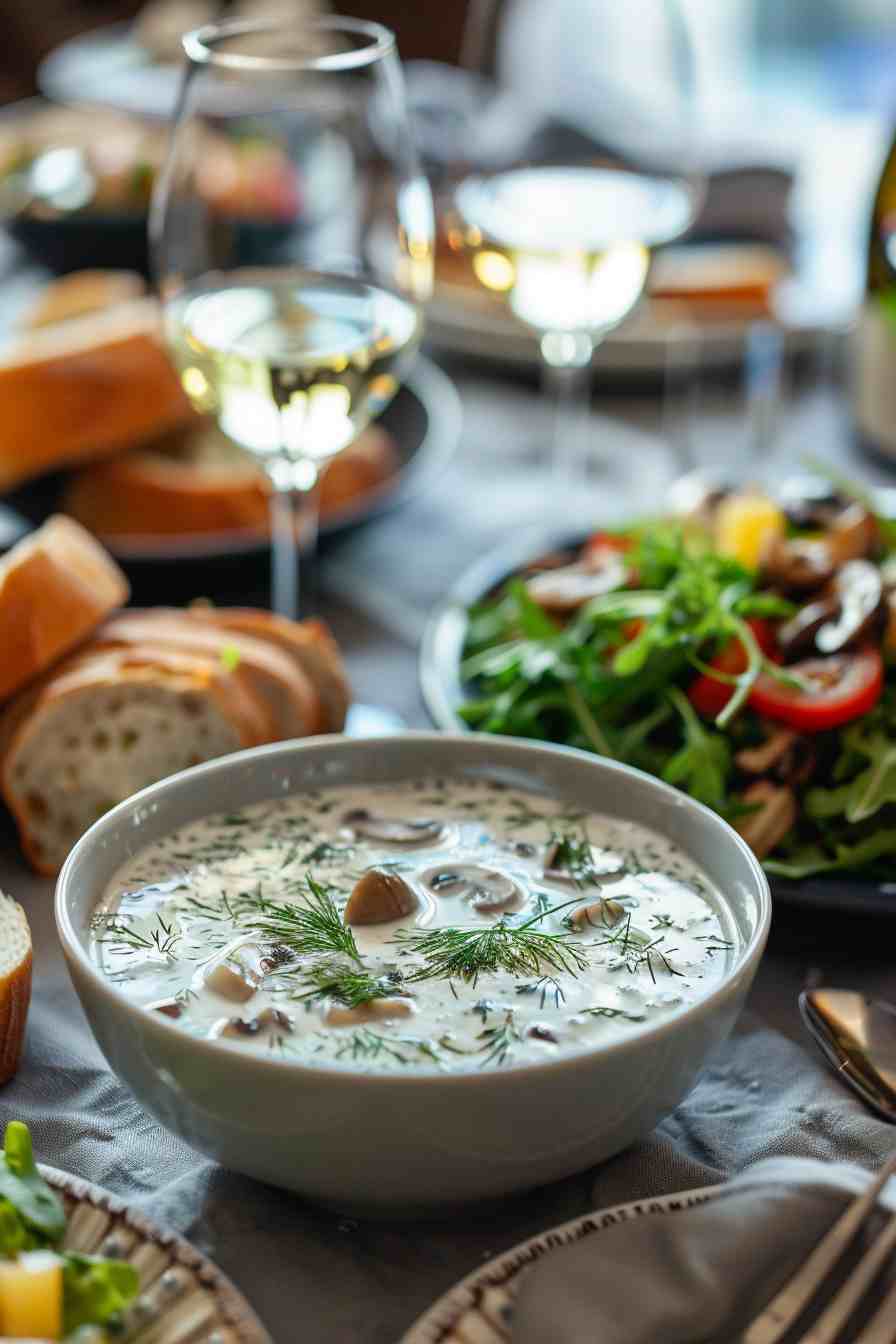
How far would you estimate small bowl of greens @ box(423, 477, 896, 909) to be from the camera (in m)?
1.77

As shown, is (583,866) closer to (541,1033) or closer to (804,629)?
(541,1033)

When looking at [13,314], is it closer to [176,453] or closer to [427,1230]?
[176,453]

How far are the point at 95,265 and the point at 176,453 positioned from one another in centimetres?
88

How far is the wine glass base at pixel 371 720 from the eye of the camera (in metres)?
2.12

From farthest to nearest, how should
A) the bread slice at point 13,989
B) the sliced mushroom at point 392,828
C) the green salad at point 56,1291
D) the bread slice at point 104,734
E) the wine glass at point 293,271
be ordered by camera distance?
the wine glass at point 293,271 < the bread slice at point 104,734 < the sliced mushroom at point 392,828 < the bread slice at point 13,989 < the green salad at point 56,1291

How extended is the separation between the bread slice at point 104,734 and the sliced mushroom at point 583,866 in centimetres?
51

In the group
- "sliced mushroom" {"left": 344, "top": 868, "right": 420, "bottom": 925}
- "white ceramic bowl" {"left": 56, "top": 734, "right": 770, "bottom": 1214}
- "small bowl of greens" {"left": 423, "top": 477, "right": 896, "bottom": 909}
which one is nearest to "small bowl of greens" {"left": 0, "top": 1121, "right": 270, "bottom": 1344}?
"white ceramic bowl" {"left": 56, "top": 734, "right": 770, "bottom": 1214}

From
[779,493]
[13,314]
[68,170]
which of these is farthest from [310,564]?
[68,170]

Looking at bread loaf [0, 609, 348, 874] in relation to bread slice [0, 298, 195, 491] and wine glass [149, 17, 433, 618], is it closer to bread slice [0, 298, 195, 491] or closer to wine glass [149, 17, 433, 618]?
wine glass [149, 17, 433, 618]

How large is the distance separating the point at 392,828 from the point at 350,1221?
0.43 m

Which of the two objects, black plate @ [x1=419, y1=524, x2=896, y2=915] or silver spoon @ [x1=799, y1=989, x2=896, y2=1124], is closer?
silver spoon @ [x1=799, y1=989, x2=896, y2=1124]

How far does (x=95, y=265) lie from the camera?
11.5 feet

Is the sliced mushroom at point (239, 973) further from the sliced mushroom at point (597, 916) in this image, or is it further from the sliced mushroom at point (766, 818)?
the sliced mushroom at point (766, 818)

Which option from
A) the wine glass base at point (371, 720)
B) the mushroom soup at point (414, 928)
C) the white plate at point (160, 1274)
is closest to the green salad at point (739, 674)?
the wine glass base at point (371, 720)
